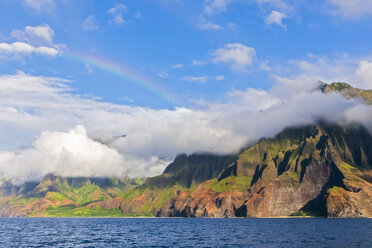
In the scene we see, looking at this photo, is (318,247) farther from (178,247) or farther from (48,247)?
(48,247)

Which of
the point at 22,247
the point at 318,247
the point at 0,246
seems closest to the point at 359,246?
the point at 318,247

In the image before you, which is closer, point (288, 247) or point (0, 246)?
point (288, 247)

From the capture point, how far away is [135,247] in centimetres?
11156

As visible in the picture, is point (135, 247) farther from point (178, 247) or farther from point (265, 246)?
point (265, 246)

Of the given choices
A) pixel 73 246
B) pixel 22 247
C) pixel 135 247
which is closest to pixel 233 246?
pixel 135 247

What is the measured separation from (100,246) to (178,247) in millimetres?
24634

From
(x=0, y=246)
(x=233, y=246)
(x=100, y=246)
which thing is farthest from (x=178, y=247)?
(x=0, y=246)

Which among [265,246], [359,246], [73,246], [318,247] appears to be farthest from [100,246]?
[359,246]

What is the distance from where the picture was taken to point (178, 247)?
10981 centimetres

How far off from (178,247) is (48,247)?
39.5 meters

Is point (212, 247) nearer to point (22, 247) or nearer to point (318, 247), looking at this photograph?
point (318, 247)

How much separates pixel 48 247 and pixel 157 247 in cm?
3303

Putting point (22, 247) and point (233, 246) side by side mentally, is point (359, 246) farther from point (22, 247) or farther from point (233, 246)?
point (22, 247)

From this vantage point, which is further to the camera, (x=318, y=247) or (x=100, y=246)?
(x=100, y=246)
